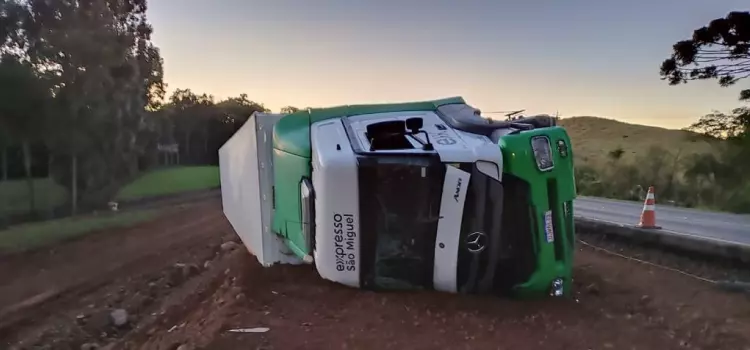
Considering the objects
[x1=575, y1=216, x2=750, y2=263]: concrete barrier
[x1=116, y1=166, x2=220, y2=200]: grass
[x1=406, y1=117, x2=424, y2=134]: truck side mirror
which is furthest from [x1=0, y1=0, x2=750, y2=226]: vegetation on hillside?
[x1=406, y1=117, x2=424, y2=134]: truck side mirror

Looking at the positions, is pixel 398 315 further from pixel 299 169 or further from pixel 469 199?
pixel 299 169

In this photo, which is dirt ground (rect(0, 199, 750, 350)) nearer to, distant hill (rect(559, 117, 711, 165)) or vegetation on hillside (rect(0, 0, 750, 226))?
vegetation on hillside (rect(0, 0, 750, 226))

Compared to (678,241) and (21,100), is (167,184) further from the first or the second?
(678,241)

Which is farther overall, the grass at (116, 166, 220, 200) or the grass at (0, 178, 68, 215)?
the grass at (116, 166, 220, 200)

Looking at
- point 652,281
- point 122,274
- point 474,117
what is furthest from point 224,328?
point 122,274

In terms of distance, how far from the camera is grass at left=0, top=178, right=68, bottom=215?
868 inches

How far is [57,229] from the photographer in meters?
18.0

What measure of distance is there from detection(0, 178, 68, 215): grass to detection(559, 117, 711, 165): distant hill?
73.8 ft

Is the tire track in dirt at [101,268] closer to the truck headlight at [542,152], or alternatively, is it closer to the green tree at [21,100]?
the green tree at [21,100]

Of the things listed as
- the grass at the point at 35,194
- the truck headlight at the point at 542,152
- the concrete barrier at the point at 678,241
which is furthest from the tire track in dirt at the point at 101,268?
the concrete barrier at the point at 678,241

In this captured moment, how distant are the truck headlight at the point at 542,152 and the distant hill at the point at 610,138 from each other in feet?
86.7

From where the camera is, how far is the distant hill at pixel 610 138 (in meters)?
36.5

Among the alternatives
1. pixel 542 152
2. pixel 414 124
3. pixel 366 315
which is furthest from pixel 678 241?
pixel 366 315

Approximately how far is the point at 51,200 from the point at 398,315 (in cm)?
2142
